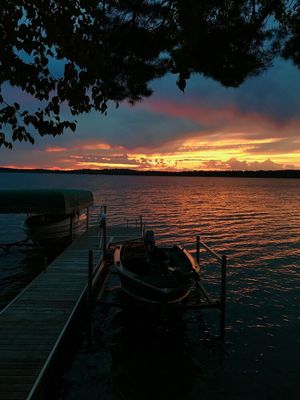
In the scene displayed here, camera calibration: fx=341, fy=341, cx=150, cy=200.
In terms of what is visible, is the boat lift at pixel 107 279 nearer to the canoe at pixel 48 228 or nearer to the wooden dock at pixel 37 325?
the wooden dock at pixel 37 325

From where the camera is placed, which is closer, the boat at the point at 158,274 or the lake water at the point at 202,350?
the lake water at the point at 202,350

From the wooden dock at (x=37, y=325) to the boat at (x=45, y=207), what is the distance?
196 inches

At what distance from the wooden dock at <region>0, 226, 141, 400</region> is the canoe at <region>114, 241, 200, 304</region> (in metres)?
1.87

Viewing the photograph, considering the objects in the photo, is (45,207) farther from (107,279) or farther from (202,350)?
(202,350)

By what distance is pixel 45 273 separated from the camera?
15.1m

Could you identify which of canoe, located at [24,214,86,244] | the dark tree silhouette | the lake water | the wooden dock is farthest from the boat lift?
the dark tree silhouette

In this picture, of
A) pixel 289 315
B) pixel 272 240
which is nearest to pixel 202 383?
pixel 289 315

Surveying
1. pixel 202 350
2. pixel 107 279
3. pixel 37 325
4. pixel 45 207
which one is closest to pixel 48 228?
pixel 45 207

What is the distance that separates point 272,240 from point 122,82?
92.8 ft

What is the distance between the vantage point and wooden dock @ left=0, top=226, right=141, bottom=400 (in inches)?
299

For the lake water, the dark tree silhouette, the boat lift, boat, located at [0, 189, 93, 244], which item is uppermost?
the dark tree silhouette

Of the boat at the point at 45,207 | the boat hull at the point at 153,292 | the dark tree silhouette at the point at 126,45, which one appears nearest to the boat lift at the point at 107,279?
the boat hull at the point at 153,292

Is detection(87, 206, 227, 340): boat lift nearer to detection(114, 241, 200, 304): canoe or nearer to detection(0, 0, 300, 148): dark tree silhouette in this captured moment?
detection(114, 241, 200, 304): canoe

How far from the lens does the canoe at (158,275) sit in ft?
38.0
